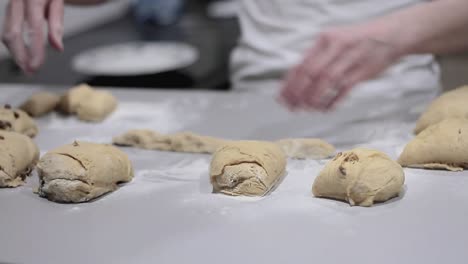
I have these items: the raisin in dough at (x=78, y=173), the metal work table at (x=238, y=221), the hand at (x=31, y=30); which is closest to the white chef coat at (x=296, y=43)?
the metal work table at (x=238, y=221)

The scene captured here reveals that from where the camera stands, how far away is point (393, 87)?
150 cm

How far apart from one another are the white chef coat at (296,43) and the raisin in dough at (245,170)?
497mm

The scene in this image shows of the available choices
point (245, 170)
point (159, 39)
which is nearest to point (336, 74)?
point (245, 170)

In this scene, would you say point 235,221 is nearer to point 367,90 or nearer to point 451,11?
point 451,11

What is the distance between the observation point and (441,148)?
3.37 feet

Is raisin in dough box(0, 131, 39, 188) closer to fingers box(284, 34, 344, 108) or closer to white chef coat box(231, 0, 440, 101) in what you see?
fingers box(284, 34, 344, 108)

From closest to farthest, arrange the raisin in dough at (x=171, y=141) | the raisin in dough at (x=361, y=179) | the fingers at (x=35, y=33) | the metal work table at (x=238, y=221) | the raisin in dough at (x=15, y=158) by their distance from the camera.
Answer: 1. the metal work table at (x=238, y=221)
2. the raisin in dough at (x=361, y=179)
3. the raisin in dough at (x=15, y=158)
4. the raisin in dough at (x=171, y=141)
5. the fingers at (x=35, y=33)

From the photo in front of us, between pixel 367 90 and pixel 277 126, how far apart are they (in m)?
0.30

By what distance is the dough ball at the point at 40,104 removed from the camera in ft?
4.56

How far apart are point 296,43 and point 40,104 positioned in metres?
0.61

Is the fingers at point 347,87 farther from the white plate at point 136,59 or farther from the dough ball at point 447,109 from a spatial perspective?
the white plate at point 136,59

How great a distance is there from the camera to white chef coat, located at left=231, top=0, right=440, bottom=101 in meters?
1.52

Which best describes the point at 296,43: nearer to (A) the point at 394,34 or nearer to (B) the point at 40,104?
(A) the point at 394,34

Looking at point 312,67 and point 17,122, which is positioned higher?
point 312,67
